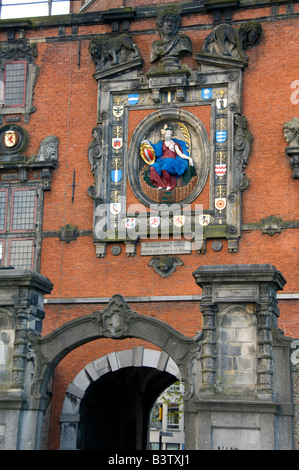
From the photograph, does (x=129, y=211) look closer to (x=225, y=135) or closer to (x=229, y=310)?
(x=225, y=135)

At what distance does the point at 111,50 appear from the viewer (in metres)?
24.7

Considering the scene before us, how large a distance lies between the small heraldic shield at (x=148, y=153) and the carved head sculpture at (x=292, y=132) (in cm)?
376

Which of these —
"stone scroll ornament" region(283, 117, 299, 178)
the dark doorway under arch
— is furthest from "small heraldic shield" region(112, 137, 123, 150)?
the dark doorway under arch

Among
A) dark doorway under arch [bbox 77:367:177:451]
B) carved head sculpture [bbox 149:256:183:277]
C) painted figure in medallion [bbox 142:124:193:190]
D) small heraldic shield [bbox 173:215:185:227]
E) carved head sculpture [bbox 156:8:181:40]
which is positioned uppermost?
carved head sculpture [bbox 156:8:181:40]

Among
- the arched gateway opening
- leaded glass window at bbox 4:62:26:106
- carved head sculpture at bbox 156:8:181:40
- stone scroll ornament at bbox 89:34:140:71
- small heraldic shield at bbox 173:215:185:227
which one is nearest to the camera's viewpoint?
the arched gateway opening

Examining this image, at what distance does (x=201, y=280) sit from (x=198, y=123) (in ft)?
27.4

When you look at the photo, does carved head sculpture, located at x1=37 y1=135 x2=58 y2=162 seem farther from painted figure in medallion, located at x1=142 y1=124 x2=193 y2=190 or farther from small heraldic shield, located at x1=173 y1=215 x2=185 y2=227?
small heraldic shield, located at x1=173 y1=215 x2=185 y2=227

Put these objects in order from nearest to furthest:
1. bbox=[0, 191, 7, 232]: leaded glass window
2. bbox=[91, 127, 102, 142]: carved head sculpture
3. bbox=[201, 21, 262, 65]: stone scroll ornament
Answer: bbox=[201, 21, 262, 65]: stone scroll ornament
bbox=[91, 127, 102, 142]: carved head sculpture
bbox=[0, 191, 7, 232]: leaded glass window

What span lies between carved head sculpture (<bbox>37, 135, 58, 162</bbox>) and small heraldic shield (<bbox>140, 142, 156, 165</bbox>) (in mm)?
2647

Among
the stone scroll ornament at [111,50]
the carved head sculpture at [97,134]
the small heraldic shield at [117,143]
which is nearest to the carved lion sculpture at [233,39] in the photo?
the stone scroll ornament at [111,50]

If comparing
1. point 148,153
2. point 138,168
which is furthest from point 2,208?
point 148,153

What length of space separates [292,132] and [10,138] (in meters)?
8.40

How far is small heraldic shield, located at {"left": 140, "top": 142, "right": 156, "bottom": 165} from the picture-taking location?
78.6ft

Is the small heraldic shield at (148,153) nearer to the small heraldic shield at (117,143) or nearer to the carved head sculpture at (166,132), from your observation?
the carved head sculpture at (166,132)
